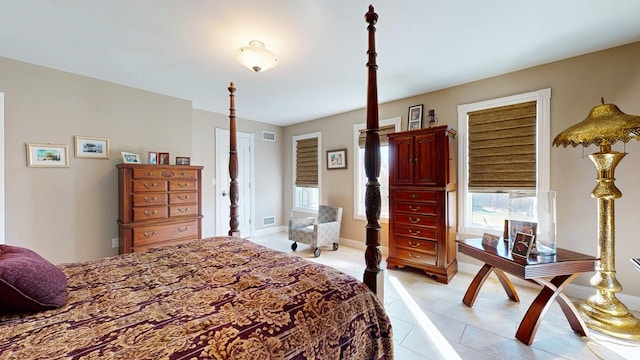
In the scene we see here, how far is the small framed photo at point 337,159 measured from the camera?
4.67 metres

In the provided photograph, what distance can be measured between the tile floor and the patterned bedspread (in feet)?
3.08

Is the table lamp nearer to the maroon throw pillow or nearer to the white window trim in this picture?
the white window trim

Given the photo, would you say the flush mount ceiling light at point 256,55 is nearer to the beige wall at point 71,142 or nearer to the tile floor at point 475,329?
the beige wall at point 71,142

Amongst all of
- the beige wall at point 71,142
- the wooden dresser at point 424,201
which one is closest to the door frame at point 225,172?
the beige wall at point 71,142

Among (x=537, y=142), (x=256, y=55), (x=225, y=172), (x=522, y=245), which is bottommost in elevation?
(x=522, y=245)

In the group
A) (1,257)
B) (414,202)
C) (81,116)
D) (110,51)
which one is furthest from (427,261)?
(81,116)

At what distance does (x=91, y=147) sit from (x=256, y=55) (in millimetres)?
2568

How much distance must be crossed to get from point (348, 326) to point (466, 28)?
2.40 meters

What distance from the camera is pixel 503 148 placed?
3020 mm

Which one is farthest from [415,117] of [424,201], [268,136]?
[268,136]

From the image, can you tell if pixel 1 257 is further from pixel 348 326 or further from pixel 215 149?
pixel 215 149

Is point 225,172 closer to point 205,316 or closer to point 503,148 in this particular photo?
point 205,316

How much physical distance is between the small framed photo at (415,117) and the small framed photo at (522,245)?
2.03m

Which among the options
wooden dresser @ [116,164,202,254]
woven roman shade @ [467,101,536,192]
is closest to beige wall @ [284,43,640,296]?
woven roman shade @ [467,101,536,192]
